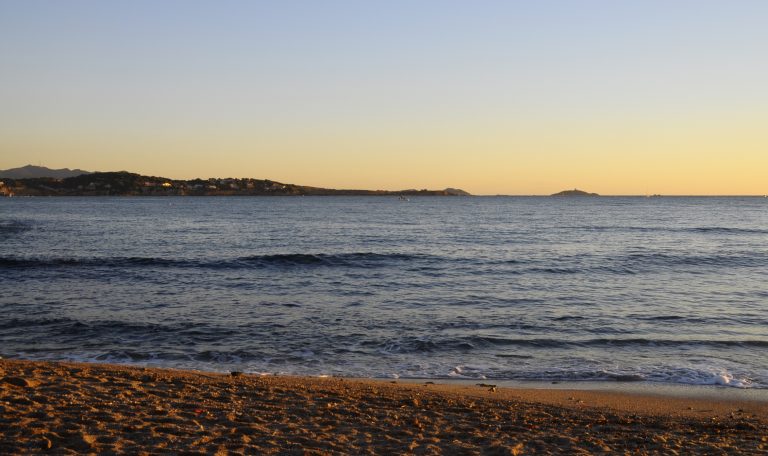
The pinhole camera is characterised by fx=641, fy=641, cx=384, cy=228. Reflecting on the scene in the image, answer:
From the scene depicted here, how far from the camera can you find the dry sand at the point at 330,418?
22.3 ft

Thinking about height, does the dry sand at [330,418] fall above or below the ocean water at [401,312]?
above

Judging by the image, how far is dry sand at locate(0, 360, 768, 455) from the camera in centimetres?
680

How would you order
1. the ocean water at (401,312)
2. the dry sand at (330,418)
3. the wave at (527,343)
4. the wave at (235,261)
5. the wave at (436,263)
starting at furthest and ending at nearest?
the wave at (235,261)
the wave at (436,263)
the wave at (527,343)
the ocean water at (401,312)
the dry sand at (330,418)

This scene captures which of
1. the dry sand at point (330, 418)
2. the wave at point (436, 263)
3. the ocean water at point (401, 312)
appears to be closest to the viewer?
the dry sand at point (330, 418)

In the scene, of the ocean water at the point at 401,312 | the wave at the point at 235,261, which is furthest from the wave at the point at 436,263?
the ocean water at the point at 401,312

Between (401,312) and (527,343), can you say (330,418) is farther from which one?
(401,312)

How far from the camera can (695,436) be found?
25.7 feet

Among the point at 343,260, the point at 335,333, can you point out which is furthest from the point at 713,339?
the point at 343,260

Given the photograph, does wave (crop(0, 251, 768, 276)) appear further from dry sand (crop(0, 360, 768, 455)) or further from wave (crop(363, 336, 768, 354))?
dry sand (crop(0, 360, 768, 455))

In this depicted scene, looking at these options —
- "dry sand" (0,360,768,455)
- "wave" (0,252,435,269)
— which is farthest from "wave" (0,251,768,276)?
"dry sand" (0,360,768,455)

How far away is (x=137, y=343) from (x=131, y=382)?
15.6 feet

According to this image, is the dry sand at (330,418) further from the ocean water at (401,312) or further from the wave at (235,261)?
the wave at (235,261)

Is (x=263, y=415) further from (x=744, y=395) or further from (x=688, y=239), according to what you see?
(x=688, y=239)

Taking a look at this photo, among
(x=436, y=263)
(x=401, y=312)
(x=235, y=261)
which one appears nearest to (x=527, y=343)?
(x=401, y=312)
